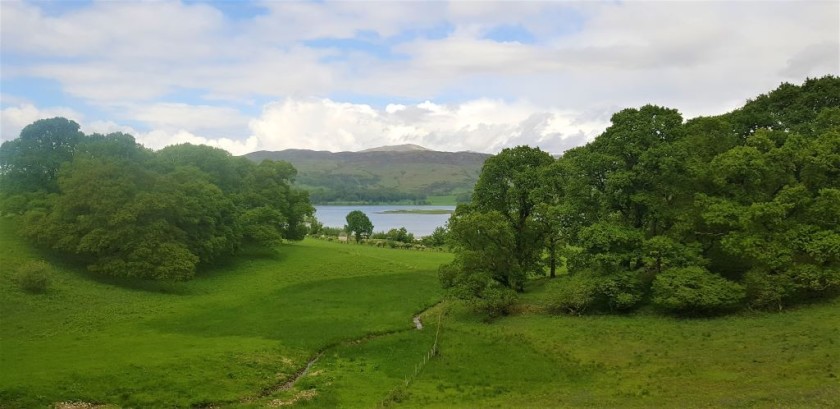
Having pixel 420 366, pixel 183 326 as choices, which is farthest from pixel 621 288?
pixel 183 326

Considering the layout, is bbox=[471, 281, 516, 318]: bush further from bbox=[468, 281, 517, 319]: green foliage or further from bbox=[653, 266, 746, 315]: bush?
bbox=[653, 266, 746, 315]: bush

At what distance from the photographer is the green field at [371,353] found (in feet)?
72.3

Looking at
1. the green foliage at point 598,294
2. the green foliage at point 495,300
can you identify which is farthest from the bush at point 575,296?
the green foliage at point 495,300

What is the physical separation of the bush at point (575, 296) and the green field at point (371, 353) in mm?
1515

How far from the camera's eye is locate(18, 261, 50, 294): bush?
118ft

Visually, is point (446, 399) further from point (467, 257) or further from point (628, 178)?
point (628, 178)

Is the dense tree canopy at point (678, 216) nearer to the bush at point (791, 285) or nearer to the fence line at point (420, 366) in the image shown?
the bush at point (791, 285)

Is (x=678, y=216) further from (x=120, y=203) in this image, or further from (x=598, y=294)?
(x=120, y=203)

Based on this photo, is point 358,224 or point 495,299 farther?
point 358,224

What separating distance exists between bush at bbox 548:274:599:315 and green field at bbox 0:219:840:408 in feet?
4.97

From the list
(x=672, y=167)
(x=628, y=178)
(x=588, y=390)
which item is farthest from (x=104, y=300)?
(x=672, y=167)

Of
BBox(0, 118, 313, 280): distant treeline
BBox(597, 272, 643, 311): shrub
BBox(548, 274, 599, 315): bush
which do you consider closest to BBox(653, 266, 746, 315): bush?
BBox(597, 272, 643, 311): shrub

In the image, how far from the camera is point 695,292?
31.2m

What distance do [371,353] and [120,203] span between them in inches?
1097
